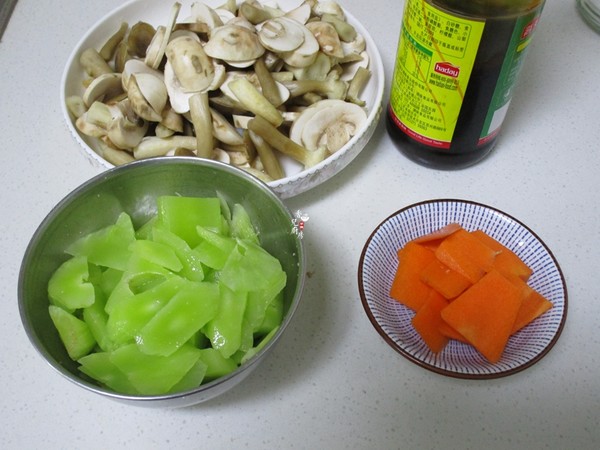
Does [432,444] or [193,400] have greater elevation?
[193,400]

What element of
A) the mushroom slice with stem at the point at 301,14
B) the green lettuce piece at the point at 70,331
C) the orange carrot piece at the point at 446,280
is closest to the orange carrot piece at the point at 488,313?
the orange carrot piece at the point at 446,280

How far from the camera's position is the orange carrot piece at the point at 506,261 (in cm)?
68

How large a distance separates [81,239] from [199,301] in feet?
0.61

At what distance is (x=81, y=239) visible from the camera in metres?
0.65

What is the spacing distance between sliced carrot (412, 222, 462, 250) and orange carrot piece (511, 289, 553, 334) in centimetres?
12

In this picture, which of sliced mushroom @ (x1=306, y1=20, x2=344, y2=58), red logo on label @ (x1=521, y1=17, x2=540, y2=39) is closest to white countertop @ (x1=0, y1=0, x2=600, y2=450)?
sliced mushroom @ (x1=306, y1=20, x2=344, y2=58)

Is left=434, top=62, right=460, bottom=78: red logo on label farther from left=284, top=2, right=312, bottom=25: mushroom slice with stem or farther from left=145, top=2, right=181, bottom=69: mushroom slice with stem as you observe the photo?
left=145, top=2, right=181, bottom=69: mushroom slice with stem

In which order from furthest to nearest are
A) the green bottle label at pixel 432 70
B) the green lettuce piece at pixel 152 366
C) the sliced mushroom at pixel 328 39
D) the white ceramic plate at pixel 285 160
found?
the sliced mushroom at pixel 328 39 → the white ceramic plate at pixel 285 160 → the green bottle label at pixel 432 70 → the green lettuce piece at pixel 152 366

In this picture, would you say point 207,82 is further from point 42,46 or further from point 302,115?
point 42,46

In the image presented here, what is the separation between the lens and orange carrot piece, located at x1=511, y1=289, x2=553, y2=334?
0.66m

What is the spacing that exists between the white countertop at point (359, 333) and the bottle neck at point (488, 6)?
274 mm

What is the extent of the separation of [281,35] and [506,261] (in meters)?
0.45

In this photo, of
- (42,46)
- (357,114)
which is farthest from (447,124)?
(42,46)

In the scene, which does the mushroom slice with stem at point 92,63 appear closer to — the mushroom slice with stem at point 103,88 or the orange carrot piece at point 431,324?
the mushroom slice with stem at point 103,88
